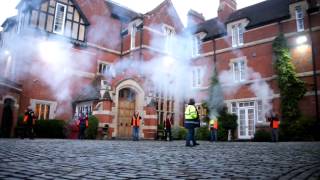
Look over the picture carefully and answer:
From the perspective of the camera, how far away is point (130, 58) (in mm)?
25328

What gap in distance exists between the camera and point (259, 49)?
22.5m

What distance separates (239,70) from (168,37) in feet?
24.3

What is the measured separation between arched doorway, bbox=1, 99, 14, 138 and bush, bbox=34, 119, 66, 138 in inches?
64.4

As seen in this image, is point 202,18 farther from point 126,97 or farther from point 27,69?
point 27,69

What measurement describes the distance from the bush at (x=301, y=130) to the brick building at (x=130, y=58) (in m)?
1.41

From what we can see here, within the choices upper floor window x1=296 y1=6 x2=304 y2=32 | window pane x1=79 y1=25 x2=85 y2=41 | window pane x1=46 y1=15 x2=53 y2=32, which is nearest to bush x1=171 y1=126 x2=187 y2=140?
window pane x1=79 y1=25 x2=85 y2=41

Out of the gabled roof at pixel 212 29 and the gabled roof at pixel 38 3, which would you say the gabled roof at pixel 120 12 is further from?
the gabled roof at pixel 212 29

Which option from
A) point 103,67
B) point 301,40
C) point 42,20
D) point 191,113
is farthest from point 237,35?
point 42,20

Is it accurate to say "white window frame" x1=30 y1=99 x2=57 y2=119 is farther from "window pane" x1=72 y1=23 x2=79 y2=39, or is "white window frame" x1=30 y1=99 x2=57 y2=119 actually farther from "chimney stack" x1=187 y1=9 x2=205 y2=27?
"chimney stack" x1=187 y1=9 x2=205 y2=27

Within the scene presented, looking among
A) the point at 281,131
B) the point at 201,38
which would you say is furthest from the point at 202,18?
the point at 281,131

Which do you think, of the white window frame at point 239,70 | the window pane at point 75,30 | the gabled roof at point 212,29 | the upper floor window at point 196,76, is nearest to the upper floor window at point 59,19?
the window pane at point 75,30

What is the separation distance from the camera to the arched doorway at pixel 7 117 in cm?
1815

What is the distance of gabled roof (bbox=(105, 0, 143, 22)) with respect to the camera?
26406mm

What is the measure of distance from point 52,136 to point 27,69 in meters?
5.15
